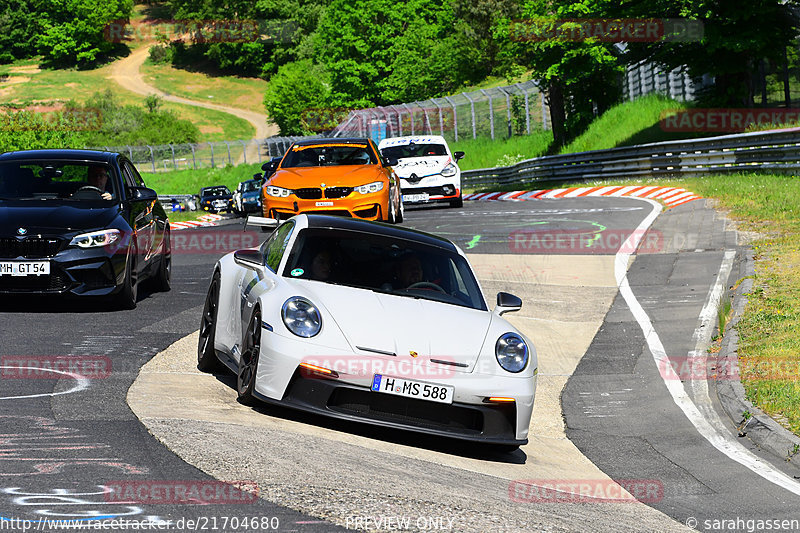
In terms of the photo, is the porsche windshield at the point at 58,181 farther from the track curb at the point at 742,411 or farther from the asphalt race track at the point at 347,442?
the track curb at the point at 742,411

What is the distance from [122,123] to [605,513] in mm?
109739

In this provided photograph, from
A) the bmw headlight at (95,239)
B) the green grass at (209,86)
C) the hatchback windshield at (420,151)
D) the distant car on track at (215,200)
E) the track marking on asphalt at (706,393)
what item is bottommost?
the distant car on track at (215,200)

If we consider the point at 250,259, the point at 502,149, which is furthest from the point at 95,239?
the point at 502,149

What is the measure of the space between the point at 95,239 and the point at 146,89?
133212 millimetres

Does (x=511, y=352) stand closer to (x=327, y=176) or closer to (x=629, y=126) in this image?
(x=327, y=176)

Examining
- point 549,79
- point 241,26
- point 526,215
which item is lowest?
point 526,215

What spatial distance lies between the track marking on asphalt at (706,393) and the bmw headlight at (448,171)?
10700mm

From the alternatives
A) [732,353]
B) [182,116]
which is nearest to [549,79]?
[732,353]

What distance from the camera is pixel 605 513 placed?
5996 mm

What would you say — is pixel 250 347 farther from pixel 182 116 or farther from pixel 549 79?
pixel 182 116

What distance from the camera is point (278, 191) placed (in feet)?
59.7

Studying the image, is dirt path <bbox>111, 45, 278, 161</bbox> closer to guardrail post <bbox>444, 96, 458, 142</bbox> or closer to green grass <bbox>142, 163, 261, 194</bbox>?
green grass <bbox>142, 163, 261, 194</bbox>

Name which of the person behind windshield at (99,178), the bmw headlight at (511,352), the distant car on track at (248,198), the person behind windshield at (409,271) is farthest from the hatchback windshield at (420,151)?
the bmw headlight at (511,352)

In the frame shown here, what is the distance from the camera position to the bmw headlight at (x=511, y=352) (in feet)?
24.2
